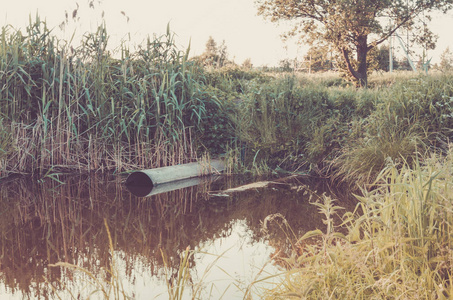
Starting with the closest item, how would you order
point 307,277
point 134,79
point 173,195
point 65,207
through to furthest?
point 307,277
point 65,207
point 173,195
point 134,79

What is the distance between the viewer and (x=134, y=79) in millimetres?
7262

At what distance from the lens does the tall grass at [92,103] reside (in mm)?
6633

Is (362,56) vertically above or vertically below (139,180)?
above

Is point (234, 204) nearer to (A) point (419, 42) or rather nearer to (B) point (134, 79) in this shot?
(B) point (134, 79)

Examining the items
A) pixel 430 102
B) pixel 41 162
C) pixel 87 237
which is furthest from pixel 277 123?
pixel 87 237

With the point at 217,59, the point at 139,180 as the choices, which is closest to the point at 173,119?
the point at 139,180

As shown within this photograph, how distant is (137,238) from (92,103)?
3.72m

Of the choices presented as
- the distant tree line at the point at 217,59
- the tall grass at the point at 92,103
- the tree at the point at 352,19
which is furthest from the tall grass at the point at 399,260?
the tree at the point at 352,19

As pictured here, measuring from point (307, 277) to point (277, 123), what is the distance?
17.7ft

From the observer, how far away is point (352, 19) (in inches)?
707

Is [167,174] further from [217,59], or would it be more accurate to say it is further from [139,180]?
[217,59]

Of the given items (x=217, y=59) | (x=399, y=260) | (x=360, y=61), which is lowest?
(x=399, y=260)

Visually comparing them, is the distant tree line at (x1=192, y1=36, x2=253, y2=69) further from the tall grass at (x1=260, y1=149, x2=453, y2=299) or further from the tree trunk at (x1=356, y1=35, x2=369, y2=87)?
the tall grass at (x1=260, y1=149, x2=453, y2=299)

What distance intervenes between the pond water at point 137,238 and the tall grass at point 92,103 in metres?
0.58
